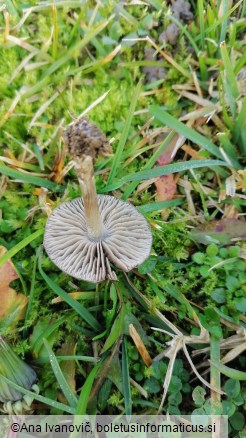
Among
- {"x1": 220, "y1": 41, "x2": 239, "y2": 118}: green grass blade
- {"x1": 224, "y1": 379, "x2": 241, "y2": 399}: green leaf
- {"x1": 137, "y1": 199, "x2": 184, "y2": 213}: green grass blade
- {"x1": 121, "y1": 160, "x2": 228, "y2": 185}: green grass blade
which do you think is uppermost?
{"x1": 220, "y1": 41, "x2": 239, "y2": 118}: green grass blade

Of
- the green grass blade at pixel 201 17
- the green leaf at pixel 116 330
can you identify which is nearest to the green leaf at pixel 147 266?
the green leaf at pixel 116 330

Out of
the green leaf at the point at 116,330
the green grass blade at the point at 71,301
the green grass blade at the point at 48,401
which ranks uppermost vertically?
the green grass blade at the point at 71,301

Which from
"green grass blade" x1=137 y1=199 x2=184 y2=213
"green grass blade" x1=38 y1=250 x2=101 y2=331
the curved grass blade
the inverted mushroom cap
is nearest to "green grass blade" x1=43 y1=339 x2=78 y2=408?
"green grass blade" x1=38 y1=250 x2=101 y2=331

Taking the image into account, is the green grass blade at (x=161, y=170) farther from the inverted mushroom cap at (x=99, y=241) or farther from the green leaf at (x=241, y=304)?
the green leaf at (x=241, y=304)

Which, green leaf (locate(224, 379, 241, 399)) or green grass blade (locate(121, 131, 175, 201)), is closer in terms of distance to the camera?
green leaf (locate(224, 379, 241, 399))

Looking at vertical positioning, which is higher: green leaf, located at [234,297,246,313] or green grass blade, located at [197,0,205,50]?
green grass blade, located at [197,0,205,50]

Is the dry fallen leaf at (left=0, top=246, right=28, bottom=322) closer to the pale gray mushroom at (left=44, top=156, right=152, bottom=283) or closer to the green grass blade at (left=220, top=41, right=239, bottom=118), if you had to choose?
the pale gray mushroom at (left=44, top=156, right=152, bottom=283)

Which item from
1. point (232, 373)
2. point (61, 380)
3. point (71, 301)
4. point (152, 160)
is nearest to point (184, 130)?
point (152, 160)

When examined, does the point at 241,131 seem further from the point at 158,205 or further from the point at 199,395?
the point at 199,395
